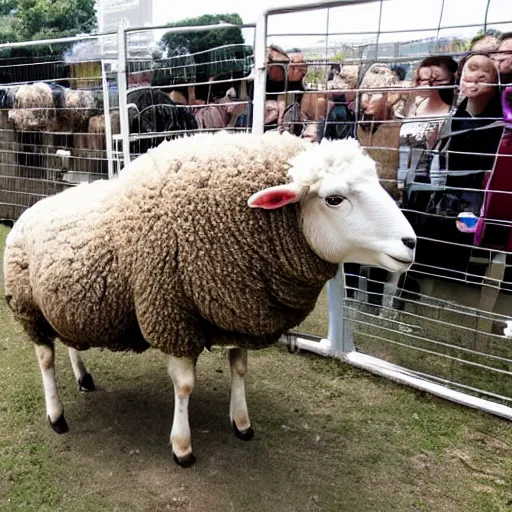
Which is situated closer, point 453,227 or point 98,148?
point 453,227

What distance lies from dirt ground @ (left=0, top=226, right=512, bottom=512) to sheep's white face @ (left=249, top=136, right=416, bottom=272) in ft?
3.52

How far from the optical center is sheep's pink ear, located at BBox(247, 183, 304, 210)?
1903 millimetres

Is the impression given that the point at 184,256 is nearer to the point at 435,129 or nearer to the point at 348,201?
the point at 348,201

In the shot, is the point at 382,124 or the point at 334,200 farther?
the point at 382,124

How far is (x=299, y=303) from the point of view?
2.19m

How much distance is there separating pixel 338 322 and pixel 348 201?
1635 millimetres

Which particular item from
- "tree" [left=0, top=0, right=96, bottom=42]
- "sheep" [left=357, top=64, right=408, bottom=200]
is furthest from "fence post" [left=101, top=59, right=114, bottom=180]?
"tree" [left=0, top=0, right=96, bottom=42]

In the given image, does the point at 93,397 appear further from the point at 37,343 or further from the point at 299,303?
the point at 299,303

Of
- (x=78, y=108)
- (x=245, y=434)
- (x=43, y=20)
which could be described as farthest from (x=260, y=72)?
(x=43, y=20)

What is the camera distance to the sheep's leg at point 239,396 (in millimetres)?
2672

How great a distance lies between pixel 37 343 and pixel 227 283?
1.21m

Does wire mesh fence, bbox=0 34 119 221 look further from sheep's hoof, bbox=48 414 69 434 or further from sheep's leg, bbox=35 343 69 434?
sheep's hoof, bbox=48 414 69 434

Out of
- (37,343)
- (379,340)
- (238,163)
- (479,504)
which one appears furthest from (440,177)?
(37,343)

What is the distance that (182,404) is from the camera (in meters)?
2.42
